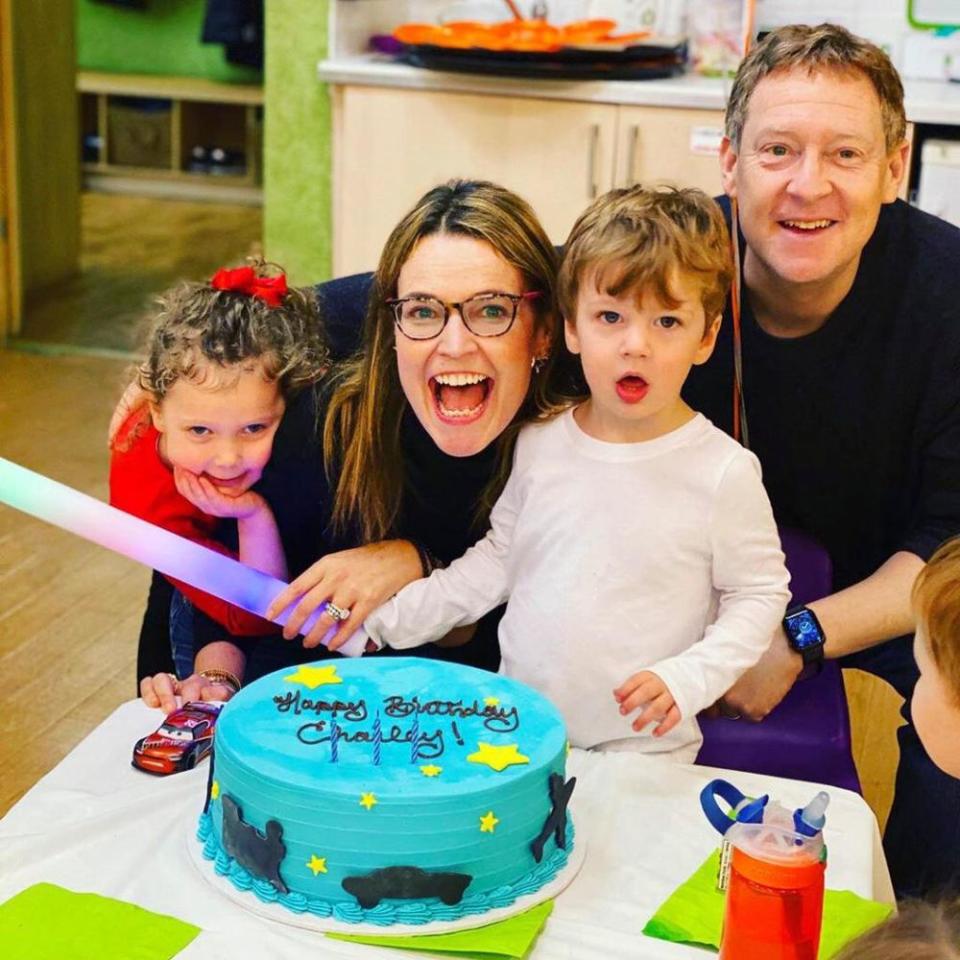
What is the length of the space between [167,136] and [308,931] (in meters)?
6.89

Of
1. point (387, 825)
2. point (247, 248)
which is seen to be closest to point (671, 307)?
point (387, 825)

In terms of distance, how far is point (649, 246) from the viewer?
1.62 metres

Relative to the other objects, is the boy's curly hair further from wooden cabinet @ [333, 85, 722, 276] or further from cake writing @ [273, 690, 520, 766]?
wooden cabinet @ [333, 85, 722, 276]

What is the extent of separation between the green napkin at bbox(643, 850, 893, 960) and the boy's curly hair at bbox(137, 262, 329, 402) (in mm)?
824

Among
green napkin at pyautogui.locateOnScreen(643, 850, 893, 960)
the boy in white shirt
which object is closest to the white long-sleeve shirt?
the boy in white shirt

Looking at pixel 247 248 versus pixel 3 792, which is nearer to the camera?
pixel 3 792

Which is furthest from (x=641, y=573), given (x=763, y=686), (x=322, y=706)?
(x=322, y=706)

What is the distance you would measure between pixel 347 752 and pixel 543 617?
0.36 m

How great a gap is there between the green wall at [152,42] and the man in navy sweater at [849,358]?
19.7ft

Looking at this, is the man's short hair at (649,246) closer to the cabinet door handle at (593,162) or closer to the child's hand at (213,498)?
the child's hand at (213,498)

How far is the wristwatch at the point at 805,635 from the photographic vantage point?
1901 mm

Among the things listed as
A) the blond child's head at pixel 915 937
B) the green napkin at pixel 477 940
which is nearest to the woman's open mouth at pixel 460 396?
the green napkin at pixel 477 940

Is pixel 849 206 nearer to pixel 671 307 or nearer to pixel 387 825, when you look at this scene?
pixel 671 307

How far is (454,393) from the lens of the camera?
6.01ft
